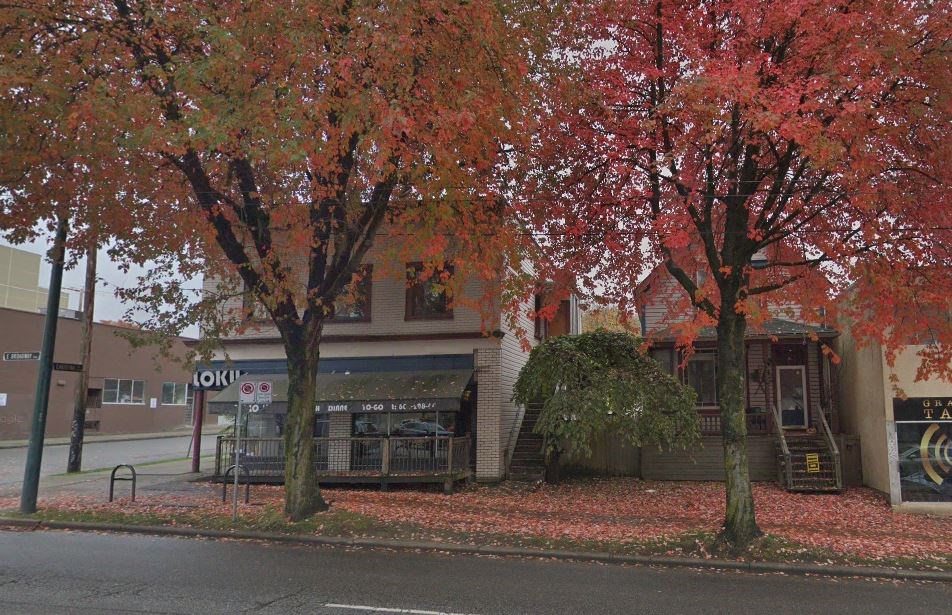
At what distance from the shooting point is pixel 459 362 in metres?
18.0

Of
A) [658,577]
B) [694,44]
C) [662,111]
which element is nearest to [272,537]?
[658,577]

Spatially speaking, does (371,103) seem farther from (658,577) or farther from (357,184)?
(658,577)

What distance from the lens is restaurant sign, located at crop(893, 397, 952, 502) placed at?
14.0 m

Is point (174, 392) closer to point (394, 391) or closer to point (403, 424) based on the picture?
point (403, 424)

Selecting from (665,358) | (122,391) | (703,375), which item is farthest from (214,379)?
(122,391)

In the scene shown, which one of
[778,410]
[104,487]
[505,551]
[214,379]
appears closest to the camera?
Answer: [505,551]

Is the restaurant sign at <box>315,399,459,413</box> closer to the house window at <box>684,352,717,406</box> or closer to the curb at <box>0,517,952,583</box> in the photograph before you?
the curb at <box>0,517,952,583</box>

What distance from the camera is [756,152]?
10.7 metres

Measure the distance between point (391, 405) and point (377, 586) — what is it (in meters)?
8.50

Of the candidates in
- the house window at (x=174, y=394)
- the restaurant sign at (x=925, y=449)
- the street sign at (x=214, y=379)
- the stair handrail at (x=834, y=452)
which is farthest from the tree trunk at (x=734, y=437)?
the house window at (x=174, y=394)

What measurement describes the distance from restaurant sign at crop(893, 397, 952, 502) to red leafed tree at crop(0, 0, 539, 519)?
9722 mm

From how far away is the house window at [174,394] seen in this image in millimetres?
44344

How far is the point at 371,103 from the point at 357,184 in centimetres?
346

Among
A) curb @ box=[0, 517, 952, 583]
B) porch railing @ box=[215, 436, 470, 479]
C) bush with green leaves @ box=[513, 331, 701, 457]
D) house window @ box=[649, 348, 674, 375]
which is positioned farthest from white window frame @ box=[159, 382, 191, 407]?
bush with green leaves @ box=[513, 331, 701, 457]
